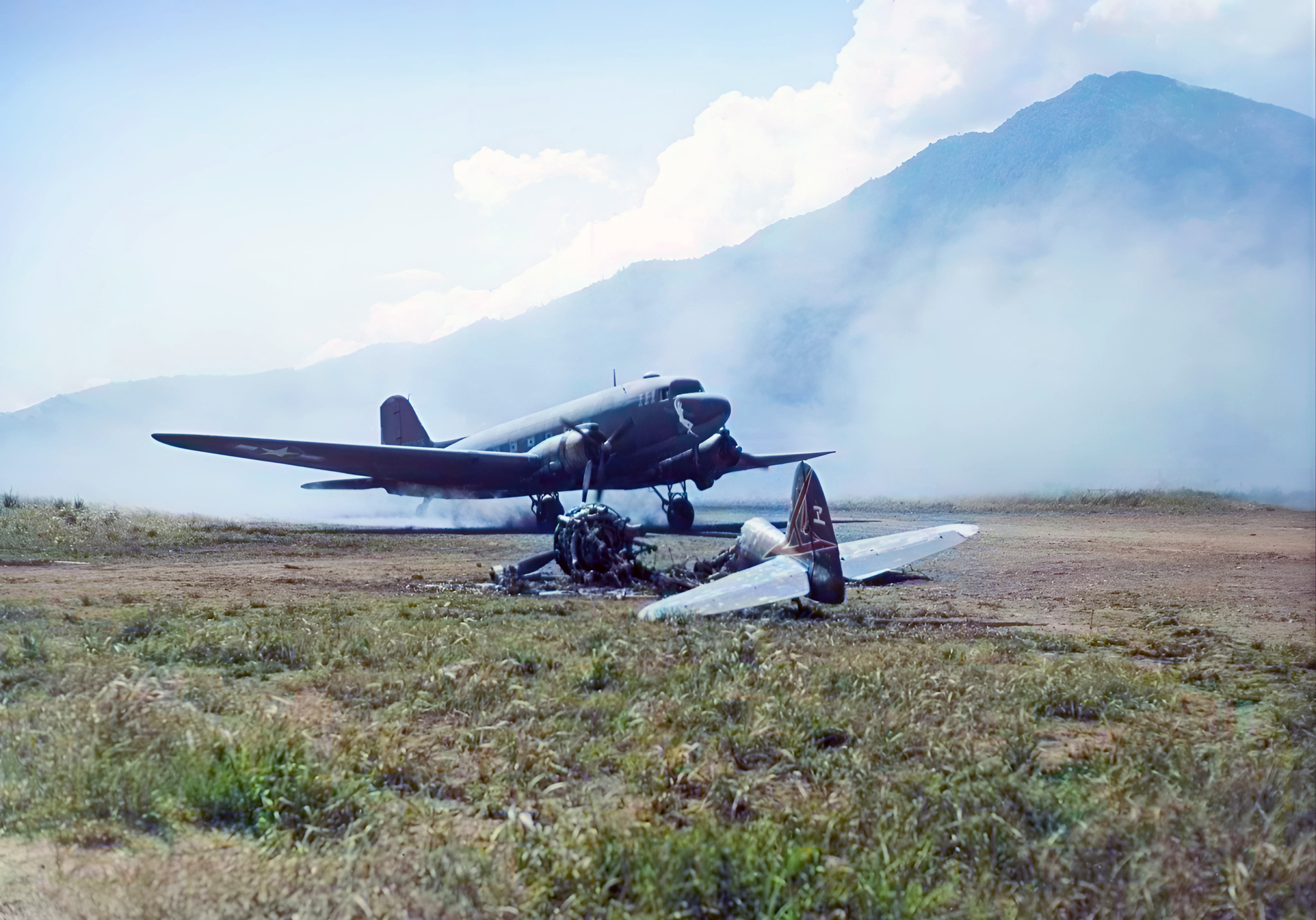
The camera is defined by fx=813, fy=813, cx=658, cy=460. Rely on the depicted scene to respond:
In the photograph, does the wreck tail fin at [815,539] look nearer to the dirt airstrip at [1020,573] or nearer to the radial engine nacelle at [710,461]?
the dirt airstrip at [1020,573]

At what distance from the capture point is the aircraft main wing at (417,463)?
1405cm

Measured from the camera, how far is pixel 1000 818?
13.4 feet

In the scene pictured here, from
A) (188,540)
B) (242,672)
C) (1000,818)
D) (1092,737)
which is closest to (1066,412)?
(1092,737)

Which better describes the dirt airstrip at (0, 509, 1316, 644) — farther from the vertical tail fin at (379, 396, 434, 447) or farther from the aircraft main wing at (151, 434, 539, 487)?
the vertical tail fin at (379, 396, 434, 447)

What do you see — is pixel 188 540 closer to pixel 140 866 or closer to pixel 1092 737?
pixel 140 866

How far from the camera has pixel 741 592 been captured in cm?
906

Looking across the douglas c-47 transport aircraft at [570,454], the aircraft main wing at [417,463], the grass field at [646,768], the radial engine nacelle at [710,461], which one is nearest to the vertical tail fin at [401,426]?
the douglas c-47 transport aircraft at [570,454]

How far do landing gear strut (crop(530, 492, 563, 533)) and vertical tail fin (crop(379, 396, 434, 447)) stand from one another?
2.99 metres

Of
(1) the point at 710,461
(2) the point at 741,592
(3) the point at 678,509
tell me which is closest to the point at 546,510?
(3) the point at 678,509

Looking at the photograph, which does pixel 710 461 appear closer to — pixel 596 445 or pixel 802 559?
pixel 596 445

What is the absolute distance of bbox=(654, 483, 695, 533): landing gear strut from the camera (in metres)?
13.2

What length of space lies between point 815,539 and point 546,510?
657 centimetres

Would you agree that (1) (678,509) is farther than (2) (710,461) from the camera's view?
No

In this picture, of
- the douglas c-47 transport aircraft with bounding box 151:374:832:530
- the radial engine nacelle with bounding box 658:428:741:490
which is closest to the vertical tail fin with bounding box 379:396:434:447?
the douglas c-47 transport aircraft with bounding box 151:374:832:530
